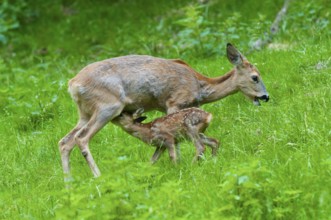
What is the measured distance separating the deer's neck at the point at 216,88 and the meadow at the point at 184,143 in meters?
0.27

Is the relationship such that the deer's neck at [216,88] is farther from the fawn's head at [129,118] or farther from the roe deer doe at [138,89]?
the fawn's head at [129,118]

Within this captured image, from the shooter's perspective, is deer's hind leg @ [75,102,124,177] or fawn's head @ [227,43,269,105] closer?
deer's hind leg @ [75,102,124,177]

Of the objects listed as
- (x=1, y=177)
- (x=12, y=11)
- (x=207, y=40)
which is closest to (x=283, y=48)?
(x=207, y=40)

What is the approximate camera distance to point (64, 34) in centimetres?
1700

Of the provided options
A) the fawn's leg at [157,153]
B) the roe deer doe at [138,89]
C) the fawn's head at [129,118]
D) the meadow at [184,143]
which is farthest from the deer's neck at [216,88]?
the fawn's leg at [157,153]

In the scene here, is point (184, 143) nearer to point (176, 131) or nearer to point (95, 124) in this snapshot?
point (176, 131)

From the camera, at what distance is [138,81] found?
8758mm

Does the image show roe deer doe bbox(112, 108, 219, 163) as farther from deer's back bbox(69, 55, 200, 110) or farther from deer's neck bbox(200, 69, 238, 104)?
deer's neck bbox(200, 69, 238, 104)

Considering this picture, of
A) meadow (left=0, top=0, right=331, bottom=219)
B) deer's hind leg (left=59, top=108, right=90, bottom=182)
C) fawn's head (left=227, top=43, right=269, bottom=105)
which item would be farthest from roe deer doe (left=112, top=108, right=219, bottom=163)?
fawn's head (left=227, top=43, right=269, bottom=105)

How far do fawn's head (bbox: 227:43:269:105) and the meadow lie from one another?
21 centimetres

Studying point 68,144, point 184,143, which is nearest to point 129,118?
point 184,143

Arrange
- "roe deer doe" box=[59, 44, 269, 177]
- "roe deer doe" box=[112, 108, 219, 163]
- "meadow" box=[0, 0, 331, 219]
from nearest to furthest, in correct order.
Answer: "meadow" box=[0, 0, 331, 219]
"roe deer doe" box=[112, 108, 219, 163]
"roe deer doe" box=[59, 44, 269, 177]

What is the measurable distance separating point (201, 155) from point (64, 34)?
9786 mm

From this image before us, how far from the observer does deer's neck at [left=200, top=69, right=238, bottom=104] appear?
30.4 feet
